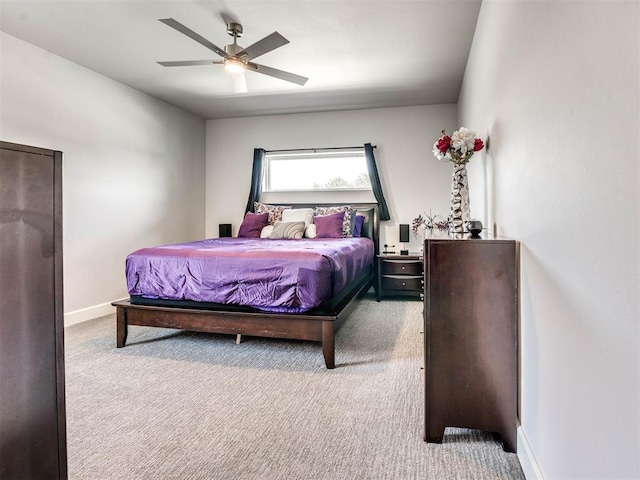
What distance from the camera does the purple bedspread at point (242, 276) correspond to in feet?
8.79

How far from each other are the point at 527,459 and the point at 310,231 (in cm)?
361

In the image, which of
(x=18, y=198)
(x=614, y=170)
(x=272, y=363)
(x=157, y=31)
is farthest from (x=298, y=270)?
(x=157, y=31)

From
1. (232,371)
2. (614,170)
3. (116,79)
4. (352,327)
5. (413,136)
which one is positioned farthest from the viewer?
(413,136)

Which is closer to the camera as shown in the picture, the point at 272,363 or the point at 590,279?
the point at 590,279

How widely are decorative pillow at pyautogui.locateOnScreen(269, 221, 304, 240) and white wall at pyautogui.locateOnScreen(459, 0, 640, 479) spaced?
3127 millimetres

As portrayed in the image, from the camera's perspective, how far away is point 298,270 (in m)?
2.67

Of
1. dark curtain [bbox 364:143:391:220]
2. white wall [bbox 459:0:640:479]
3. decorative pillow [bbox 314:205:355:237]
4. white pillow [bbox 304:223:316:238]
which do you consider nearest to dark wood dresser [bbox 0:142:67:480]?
white wall [bbox 459:0:640:479]

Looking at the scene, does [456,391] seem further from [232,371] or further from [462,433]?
[232,371]

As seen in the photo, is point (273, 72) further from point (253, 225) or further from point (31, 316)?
point (31, 316)

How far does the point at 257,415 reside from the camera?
6.47 feet

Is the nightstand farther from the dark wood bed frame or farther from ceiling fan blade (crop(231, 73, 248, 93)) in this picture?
ceiling fan blade (crop(231, 73, 248, 93))

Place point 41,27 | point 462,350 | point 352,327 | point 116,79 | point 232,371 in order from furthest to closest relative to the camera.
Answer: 1. point 116,79
2. point 352,327
3. point 41,27
4. point 232,371
5. point 462,350

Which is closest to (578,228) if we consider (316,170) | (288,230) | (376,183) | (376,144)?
(288,230)

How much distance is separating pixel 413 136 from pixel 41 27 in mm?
4143
